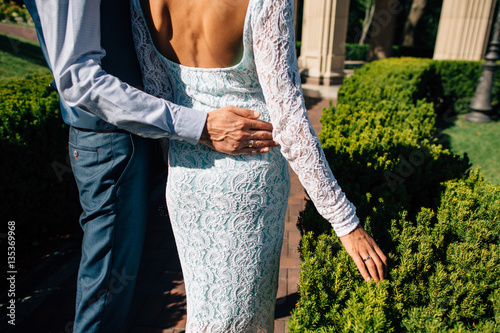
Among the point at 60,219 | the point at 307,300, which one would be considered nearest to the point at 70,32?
the point at 307,300

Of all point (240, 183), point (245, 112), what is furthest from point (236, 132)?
point (240, 183)

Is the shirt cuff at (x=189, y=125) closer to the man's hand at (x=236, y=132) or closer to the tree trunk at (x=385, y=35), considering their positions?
the man's hand at (x=236, y=132)

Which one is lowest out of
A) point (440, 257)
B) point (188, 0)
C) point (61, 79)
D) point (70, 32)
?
point (440, 257)

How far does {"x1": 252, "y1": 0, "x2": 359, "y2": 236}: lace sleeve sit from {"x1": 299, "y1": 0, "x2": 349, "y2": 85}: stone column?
12.8 metres

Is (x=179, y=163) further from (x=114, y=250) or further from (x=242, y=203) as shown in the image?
(x=114, y=250)

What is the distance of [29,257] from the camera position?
3.58 meters

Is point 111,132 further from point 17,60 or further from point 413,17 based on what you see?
point 413,17

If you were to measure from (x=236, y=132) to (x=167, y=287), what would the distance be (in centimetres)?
247

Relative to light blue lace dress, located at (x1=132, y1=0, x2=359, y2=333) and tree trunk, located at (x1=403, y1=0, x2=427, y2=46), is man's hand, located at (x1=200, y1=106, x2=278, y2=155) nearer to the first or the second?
light blue lace dress, located at (x1=132, y1=0, x2=359, y2=333)

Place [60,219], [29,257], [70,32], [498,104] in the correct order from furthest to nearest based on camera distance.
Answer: [498,104], [60,219], [29,257], [70,32]

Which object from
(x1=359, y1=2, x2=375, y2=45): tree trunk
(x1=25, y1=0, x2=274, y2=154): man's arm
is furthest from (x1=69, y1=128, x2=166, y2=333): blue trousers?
(x1=359, y1=2, x2=375, y2=45): tree trunk

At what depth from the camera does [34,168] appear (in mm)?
3424

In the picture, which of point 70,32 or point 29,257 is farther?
point 29,257

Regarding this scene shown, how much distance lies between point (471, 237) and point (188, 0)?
180 centimetres
